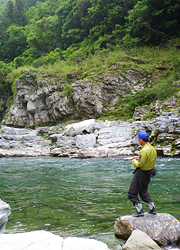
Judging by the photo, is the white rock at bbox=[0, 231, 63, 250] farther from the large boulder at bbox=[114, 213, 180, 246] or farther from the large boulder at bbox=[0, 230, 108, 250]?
the large boulder at bbox=[114, 213, 180, 246]

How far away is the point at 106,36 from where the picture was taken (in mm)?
30344

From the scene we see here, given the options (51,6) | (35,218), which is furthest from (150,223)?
(51,6)

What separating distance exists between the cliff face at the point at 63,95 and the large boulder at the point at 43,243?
2104 centimetres

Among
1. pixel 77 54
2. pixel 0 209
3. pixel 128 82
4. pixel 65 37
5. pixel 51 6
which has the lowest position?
pixel 0 209

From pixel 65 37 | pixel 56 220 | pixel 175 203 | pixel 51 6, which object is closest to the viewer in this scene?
pixel 56 220

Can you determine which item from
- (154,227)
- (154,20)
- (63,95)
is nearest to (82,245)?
(154,227)

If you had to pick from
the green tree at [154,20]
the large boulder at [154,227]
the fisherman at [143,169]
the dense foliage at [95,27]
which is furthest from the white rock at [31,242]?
the dense foliage at [95,27]

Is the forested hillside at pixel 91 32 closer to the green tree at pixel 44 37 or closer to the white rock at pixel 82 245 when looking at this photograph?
the green tree at pixel 44 37

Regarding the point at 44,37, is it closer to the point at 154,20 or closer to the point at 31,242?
the point at 154,20

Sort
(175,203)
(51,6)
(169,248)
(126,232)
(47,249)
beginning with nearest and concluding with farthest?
(47,249)
(169,248)
(126,232)
(175,203)
(51,6)

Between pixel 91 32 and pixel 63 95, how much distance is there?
15690 millimetres

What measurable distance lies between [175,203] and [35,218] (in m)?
3.25

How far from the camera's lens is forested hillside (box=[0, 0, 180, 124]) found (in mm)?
26656

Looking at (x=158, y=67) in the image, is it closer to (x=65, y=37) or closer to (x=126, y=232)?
(x=65, y=37)
